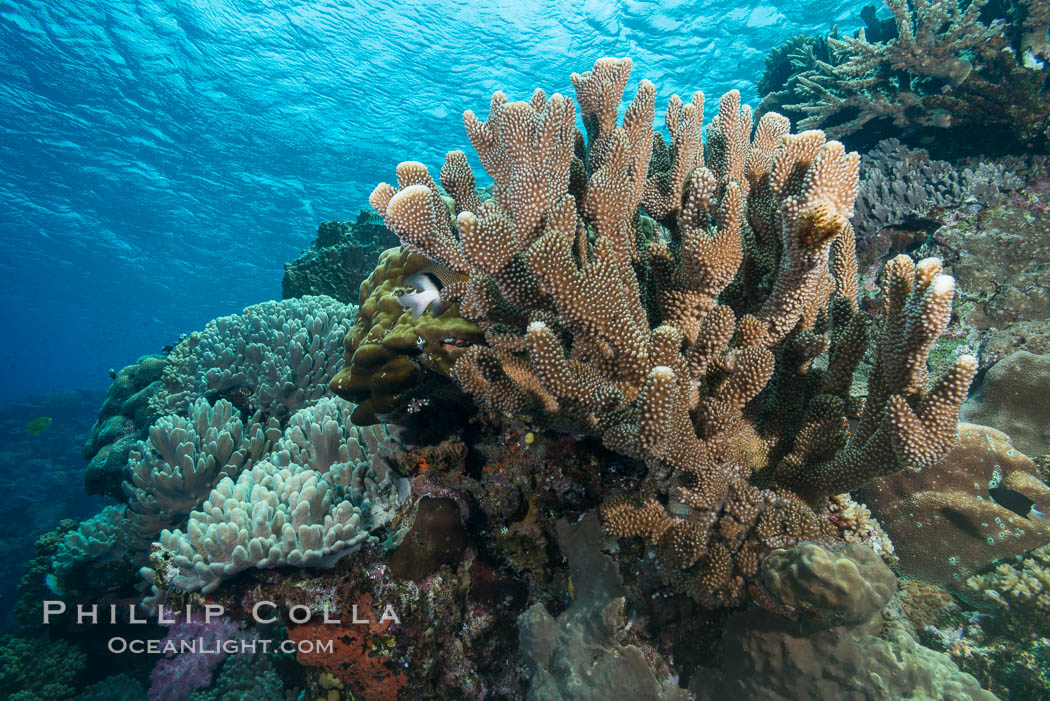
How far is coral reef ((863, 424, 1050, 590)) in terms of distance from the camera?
2.81 meters

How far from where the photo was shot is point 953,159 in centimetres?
600

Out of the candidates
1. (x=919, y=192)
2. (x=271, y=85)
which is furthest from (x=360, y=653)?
(x=271, y=85)

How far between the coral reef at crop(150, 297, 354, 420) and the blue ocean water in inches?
659

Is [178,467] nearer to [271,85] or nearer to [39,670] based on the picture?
[39,670]

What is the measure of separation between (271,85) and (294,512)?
27.1 m

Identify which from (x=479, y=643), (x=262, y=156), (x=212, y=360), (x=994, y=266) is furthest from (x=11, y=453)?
(x=994, y=266)

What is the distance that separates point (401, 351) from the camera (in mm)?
3203

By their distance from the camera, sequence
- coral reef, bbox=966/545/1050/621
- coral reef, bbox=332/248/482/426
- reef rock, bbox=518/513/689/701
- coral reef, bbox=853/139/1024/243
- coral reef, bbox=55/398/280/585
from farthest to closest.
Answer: coral reef, bbox=55/398/280/585 < coral reef, bbox=853/139/1024/243 < coral reef, bbox=332/248/482/426 < coral reef, bbox=966/545/1050/621 < reef rock, bbox=518/513/689/701

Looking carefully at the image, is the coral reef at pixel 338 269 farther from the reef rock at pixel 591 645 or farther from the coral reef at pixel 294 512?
the reef rock at pixel 591 645

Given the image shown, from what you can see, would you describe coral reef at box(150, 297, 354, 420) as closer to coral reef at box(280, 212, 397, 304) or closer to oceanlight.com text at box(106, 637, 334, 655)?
coral reef at box(280, 212, 397, 304)

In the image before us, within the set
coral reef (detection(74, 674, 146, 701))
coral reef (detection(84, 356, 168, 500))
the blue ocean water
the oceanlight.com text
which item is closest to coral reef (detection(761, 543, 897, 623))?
the oceanlight.com text

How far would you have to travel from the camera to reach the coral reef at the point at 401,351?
3064mm

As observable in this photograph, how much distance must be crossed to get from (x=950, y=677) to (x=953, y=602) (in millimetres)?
1221

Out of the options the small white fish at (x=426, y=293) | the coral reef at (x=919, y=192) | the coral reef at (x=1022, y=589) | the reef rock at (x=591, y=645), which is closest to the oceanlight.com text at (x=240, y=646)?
the reef rock at (x=591, y=645)
